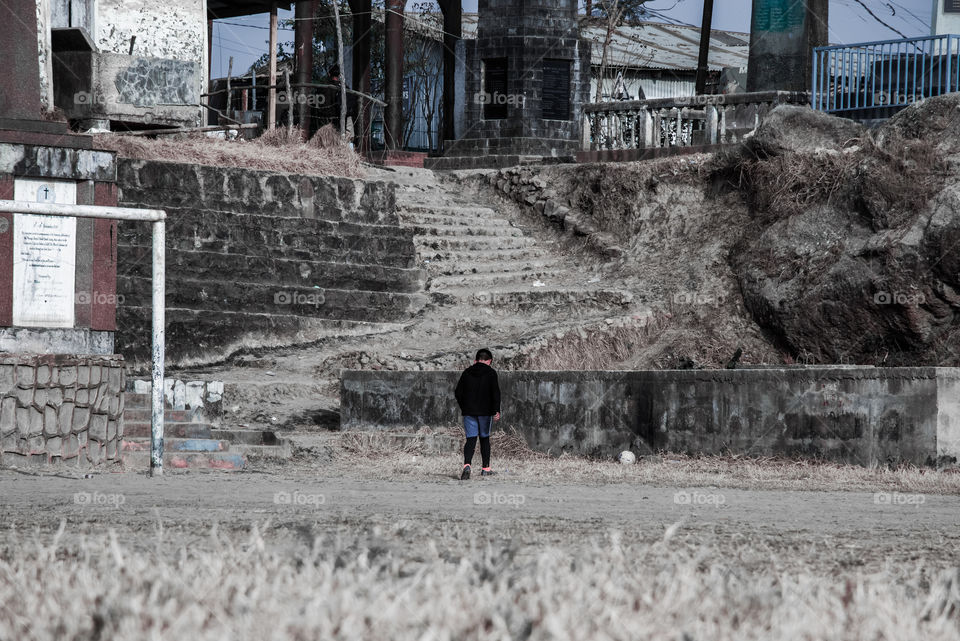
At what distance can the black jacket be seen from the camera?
11688 millimetres

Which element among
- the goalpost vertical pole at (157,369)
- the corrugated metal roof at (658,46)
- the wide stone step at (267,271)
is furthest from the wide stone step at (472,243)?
the corrugated metal roof at (658,46)

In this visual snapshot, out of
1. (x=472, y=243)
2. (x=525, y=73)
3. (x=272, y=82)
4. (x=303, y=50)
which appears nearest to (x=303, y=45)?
(x=303, y=50)

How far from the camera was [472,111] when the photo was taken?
94.7 feet

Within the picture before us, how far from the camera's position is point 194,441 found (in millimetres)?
12922

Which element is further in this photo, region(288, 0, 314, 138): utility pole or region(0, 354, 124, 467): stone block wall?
region(288, 0, 314, 138): utility pole

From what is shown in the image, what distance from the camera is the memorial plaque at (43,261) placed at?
1248 centimetres

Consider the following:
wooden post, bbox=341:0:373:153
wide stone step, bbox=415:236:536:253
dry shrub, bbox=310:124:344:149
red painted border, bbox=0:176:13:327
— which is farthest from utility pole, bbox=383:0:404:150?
red painted border, bbox=0:176:13:327

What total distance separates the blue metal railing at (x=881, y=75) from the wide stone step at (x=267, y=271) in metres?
9.02

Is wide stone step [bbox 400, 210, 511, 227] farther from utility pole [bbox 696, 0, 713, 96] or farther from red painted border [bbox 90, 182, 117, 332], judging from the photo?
utility pole [bbox 696, 0, 713, 96]

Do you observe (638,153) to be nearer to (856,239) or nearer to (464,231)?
(464,231)

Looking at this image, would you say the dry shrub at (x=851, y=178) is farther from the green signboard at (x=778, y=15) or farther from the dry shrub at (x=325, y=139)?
the dry shrub at (x=325, y=139)

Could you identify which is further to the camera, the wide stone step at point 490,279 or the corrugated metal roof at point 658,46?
the corrugated metal roof at point 658,46

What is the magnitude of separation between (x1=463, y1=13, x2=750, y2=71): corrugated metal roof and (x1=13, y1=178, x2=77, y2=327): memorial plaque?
26.1 metres

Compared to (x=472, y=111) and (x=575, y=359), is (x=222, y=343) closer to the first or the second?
(x=575, y=359)
